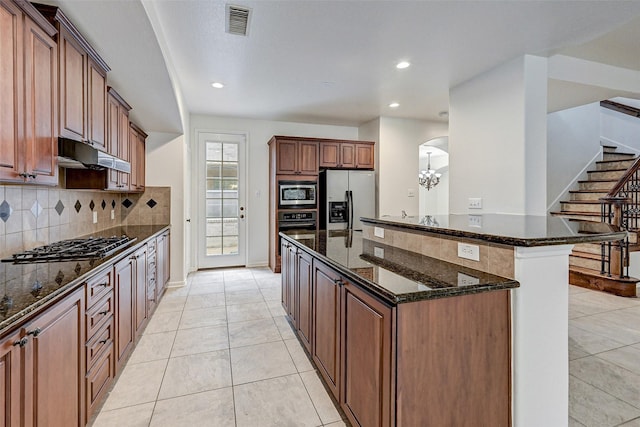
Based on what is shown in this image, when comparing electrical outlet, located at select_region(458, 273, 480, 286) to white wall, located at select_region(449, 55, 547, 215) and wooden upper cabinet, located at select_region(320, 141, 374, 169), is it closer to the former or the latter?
white wall, located at select_region(449, 55, 547, 215)

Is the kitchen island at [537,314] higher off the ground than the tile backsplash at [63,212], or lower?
lower

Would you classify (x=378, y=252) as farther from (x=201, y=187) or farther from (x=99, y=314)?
(x=201, y=187)

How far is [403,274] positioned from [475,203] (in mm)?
2587

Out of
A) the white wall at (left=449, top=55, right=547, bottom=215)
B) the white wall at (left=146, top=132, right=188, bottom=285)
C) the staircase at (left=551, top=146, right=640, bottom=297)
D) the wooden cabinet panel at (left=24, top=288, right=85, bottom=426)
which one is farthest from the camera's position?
the white wall at (left=146, top=132, right=188, bottom=285)

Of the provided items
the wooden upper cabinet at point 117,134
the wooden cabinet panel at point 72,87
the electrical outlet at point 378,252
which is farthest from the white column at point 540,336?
the wooden upper cabinet at point 117,134

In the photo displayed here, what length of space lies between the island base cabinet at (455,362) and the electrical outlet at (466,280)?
0.05m

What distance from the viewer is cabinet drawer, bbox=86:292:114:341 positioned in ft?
5.43

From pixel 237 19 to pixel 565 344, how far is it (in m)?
2.95

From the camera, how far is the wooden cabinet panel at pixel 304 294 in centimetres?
228

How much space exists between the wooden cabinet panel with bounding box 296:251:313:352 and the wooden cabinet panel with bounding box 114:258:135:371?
128 centimetres

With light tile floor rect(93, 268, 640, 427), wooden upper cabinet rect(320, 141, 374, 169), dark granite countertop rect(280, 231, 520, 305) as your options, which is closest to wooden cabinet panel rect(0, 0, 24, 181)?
light tile floor rect(93, 268, 640, 427)

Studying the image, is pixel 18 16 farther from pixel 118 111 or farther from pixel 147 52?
pixel 118 111

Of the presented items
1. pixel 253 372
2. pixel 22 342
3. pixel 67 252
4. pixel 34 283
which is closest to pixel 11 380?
pixel 22 342

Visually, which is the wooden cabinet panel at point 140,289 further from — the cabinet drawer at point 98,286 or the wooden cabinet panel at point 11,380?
the wooden cabinet panel at point 11,380
